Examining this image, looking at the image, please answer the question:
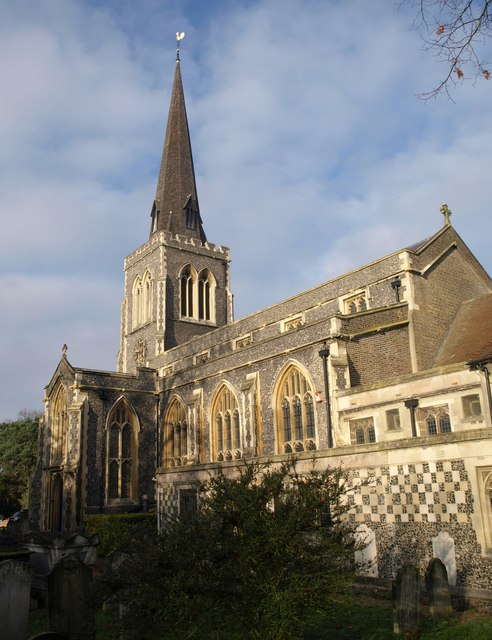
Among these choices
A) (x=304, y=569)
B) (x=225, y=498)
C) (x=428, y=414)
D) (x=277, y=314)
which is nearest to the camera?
(x=304, y=569)

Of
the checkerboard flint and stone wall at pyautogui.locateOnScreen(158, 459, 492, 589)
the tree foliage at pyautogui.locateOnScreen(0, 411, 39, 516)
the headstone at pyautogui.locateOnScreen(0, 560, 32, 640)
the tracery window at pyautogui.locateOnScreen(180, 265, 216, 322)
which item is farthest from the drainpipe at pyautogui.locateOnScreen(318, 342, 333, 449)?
the tree foliage at pyautogui.locateOnScreen(0, 411, 39, 516)

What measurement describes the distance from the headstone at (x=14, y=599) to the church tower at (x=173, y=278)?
81.8 ft

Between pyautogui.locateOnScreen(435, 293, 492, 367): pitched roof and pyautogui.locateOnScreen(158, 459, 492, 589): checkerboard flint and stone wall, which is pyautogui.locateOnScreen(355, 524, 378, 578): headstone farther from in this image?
pyautogui.locateOnScreen(435, 293, 492, 367): pitched roof

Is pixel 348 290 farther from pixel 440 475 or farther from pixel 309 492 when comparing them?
pixel 309 492

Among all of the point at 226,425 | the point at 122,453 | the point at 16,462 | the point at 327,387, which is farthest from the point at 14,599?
the point at 16,462

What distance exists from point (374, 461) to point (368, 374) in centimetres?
794

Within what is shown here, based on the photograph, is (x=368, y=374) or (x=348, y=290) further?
(x=348, y=290)

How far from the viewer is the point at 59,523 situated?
26.4 m

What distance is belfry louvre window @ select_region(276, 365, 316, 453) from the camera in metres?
19.0

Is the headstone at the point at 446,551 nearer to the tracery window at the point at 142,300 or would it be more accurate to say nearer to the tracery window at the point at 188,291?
the tracery window at the point at 188,291

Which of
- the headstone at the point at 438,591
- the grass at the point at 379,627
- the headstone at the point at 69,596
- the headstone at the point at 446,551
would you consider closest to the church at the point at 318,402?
the headstone at the point at 446,551

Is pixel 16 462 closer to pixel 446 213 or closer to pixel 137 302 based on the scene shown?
pixel 137 302

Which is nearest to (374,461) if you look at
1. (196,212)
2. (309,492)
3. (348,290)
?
(309,492)

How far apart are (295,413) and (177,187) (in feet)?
78.1
